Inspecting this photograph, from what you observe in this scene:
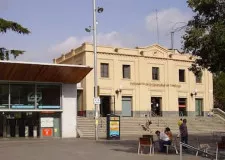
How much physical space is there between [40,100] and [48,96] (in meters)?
0.72

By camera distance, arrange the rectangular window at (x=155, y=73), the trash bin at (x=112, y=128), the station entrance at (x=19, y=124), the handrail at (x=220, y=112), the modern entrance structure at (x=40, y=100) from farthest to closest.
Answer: the handrail at (x=220, y=112)
the rectangular window at (x=155, y=73)
the station entrance at (x=19, y=124)
the modern entrance structure at (x=40, y=100)
the trash bin at (x=112, y=128)

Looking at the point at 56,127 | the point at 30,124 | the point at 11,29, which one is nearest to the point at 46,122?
the point at 56,127

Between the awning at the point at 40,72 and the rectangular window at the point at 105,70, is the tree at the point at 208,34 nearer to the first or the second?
the awning at the point at 40,72

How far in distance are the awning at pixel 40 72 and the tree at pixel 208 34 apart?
45.2ft

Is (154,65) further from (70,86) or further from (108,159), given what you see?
(108,159)

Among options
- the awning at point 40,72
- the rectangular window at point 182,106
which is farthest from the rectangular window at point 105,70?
the awning at point 40,72

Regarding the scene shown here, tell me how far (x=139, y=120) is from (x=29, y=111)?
Result: 14.3 meters

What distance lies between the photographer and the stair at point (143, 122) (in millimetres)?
38625

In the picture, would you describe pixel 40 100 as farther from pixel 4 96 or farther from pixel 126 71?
pixel 126 71

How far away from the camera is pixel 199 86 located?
2281 inches

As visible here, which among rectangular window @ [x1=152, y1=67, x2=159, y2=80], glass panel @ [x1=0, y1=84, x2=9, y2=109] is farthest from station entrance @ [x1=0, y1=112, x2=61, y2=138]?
rectangular window @ [x1=152, y1=67, x2=159, y2=80]

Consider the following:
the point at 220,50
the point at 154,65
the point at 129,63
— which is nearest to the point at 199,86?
the point at 154,65

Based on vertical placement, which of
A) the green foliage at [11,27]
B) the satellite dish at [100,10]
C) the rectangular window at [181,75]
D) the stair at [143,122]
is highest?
the satellite dish at [100,10]

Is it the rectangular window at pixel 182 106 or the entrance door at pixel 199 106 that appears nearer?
the rectangular window at pixel 182 106
